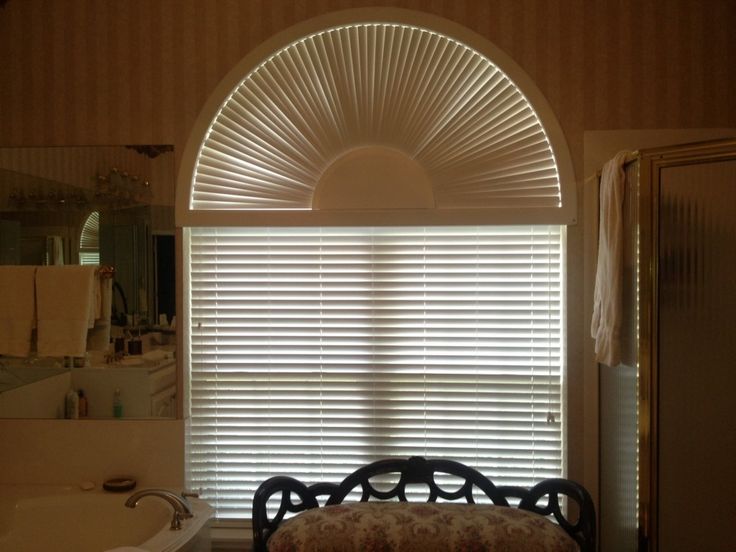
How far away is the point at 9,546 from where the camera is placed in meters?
2.22

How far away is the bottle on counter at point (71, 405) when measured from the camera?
2.36 metres

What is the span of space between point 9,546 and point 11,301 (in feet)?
3.23

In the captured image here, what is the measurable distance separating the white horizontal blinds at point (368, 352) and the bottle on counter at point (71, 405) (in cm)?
48

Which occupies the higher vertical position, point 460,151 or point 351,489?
point 460,151

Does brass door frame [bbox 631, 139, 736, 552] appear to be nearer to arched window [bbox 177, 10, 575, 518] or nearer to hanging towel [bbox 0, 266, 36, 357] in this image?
arched window [bbox 177, 10, 575, 518]

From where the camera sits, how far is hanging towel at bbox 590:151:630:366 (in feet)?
5.86

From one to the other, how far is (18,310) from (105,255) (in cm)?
45

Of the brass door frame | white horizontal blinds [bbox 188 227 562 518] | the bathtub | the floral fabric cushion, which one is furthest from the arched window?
the brass door frame

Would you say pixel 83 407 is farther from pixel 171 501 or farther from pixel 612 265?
pixel 612 265

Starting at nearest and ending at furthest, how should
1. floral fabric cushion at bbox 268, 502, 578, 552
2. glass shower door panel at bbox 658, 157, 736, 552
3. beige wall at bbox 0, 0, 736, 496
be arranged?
glass shower door panel at bbox 658, 157, 736, 552
floral fabric cushion at bbox 268, 502, 578, 552
beige wall at bbox 0, 0, 736, 496

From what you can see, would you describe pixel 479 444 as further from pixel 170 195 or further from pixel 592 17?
pixel 592 17

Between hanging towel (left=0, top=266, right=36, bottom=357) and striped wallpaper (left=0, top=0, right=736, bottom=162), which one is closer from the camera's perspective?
striped wallpaper (left=0, top=0, right=736, bottom=162)

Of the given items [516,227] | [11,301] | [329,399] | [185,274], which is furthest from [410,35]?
[11,301]

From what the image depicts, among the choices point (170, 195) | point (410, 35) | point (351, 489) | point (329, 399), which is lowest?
point (351, 489)
